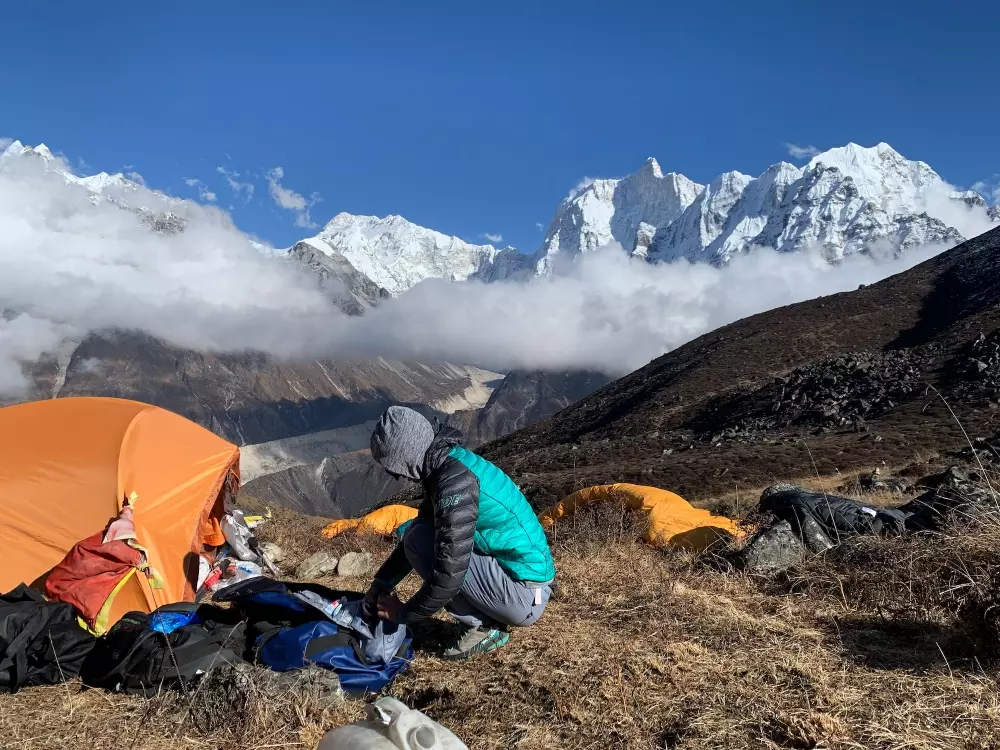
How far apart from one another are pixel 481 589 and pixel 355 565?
442 cm

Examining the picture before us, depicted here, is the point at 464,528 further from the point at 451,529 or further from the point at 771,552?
the point at 771,552

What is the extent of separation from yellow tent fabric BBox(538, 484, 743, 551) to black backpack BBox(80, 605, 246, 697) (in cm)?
543

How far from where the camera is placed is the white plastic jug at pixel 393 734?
8.90ft

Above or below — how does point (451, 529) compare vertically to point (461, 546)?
above

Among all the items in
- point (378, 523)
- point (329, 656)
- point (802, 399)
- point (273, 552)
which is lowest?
point (378, 523)

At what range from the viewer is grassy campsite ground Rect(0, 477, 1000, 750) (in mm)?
3084

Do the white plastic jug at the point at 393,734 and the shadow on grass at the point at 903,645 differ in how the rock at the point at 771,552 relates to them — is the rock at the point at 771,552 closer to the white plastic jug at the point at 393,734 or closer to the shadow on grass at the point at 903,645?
the shadow on grass at the point at 903,645

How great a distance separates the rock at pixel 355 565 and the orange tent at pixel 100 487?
1.72 m

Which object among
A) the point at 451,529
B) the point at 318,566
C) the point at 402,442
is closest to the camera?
the point at 451,529

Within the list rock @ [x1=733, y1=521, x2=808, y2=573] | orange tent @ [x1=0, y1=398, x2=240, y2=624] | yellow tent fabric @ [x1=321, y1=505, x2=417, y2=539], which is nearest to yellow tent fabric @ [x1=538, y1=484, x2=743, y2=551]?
rock @ [x1=733, y1=521, x2=808, y2=573]

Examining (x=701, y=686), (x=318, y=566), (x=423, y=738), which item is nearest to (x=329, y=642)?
(x=423, y=738)

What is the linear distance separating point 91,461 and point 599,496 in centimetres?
894

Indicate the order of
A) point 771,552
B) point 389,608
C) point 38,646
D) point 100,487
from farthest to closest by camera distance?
1. point 100,487
2. point 771,552
3. point 38,646
4. point 389,608

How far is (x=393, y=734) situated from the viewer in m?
2.74
